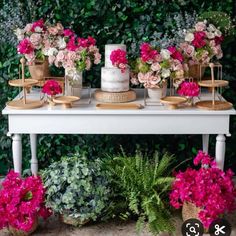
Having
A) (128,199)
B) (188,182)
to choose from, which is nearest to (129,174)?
(128,199)

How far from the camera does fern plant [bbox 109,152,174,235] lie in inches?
125

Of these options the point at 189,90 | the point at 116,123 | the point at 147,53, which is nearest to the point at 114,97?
the point at 116,123

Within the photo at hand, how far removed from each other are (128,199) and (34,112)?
74 cm

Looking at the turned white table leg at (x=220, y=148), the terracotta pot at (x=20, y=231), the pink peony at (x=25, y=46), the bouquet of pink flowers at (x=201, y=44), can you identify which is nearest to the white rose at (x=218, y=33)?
the bouquet of pink flowers at (x=201, y=44)

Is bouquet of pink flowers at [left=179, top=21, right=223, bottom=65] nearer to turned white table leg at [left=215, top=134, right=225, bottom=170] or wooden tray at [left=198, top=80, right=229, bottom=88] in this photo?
wooden tray at [left=198, top=80, right=229, bottom=88]

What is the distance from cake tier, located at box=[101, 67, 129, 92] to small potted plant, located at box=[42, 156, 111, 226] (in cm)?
48

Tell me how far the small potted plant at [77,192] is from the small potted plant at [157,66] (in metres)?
0.61

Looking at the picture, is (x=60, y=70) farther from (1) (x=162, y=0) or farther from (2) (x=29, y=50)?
(1) (x=162, y=0)

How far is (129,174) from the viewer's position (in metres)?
3.36

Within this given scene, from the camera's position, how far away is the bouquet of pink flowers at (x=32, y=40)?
3418 mm

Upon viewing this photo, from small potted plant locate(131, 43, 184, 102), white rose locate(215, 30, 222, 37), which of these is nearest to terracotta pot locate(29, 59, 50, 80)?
small potted plant locate(131, 43, 184, 102)

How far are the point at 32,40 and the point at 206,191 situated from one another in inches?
53.3

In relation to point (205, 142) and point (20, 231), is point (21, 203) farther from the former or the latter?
point (205, 142)

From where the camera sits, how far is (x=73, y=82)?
3.37 m
